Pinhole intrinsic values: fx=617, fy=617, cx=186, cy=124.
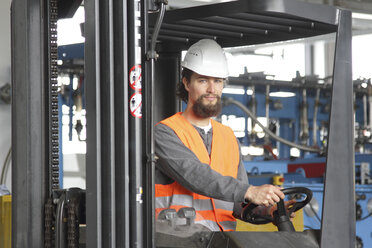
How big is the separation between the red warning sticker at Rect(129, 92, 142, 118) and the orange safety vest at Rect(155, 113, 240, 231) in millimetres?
715

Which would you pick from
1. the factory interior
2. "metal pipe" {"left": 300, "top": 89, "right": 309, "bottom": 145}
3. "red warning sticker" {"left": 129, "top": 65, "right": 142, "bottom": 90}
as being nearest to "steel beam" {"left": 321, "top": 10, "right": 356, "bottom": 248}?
the factory interior

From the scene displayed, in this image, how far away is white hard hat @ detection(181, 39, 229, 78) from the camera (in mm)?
3318

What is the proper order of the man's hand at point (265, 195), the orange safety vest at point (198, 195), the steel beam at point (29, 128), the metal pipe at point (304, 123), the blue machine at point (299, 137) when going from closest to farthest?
the steel beam at point (29, 128) → the man's hand at point (265, 195) → the orange safety vest at point (198, 195) → the blue machine at point (299, 137) → the metal pipe at point (304, 123)

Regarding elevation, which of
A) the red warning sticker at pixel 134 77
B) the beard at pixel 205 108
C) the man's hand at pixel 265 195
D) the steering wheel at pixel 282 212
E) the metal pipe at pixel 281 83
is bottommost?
the steering wheel at pixel 282 212

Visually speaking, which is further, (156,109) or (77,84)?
(77,84)

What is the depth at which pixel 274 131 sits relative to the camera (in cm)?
966

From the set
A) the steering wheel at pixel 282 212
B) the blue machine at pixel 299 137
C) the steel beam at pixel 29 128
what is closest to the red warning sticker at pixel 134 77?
the steel beam at pixel 29 128

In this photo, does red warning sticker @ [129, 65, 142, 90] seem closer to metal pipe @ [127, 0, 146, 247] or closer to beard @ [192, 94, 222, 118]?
metal pipe @ [127, 0, 146, 247]

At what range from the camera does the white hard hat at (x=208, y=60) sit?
10.9ft

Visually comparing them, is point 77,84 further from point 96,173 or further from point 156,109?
point 96,173

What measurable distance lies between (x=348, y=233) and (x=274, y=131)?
23.2 ft

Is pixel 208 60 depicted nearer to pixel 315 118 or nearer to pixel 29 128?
pixel 29 128

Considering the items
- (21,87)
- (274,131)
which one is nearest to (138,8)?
(21,87)

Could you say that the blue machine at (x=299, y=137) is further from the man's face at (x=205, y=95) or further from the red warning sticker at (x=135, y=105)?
the red warning sticker at (x=135, y=105)
